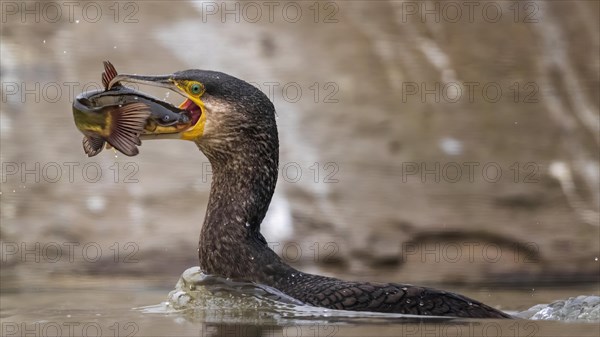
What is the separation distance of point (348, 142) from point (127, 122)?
342 cm

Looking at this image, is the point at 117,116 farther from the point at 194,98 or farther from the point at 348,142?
the point at 348,142

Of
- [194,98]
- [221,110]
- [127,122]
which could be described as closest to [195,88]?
[194,98]

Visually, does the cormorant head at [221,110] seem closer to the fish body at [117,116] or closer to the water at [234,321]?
the fish body at [117,116]

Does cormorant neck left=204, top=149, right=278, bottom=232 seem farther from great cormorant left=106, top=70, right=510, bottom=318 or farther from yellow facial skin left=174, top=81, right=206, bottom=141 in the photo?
yellow facial skin left=174, top=81, right=206, bottom=141

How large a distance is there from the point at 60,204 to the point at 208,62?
4.93 ft

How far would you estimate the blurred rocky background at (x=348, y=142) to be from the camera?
9.00 metres

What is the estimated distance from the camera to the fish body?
6.24 metres

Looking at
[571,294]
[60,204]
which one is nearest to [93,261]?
[60,204]

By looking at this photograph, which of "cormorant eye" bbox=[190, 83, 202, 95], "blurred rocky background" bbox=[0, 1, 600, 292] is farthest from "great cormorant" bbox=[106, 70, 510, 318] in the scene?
"blurred rocky background" bbox=[0, 1, 600, 292]

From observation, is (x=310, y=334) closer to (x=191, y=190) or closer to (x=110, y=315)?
(x=110, y=315)


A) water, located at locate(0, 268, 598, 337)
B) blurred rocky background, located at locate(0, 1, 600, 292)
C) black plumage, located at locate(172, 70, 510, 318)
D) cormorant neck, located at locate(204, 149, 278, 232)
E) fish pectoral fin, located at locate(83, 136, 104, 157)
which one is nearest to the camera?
water, located at locate(0, 268, 598, 337)

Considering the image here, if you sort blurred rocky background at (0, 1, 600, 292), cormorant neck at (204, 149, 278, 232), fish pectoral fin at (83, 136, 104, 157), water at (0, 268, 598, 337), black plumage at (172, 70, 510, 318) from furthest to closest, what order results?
blurred rocky background at (0, 1, 600, 292)
cormorant neck at (204, 149, 278, 232)
fish pectoral fin at (83, 136, 104, 157)
black plumage at (172, 70, 510, 318)
water at (0, 268, 598, 337)

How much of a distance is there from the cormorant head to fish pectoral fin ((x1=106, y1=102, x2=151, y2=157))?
0.12 metres

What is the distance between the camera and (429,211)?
9.23m
